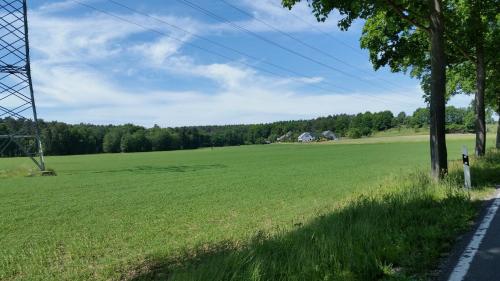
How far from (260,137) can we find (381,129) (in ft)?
163

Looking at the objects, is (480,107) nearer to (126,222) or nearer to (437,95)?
(437,95)

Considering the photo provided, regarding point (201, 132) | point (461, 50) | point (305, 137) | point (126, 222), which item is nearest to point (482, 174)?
point (461, 50)

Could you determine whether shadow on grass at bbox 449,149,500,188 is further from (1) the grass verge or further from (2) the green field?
(2) the green field

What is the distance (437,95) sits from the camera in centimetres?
1240

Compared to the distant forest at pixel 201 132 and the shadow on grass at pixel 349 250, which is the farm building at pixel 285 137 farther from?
the shadow on grass at pixel 349 250

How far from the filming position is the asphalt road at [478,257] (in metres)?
4.93

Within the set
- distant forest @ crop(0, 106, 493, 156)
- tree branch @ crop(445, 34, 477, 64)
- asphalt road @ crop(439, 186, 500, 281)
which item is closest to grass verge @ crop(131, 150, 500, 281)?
asphalt road @ crop(439, 186, 500, 281)

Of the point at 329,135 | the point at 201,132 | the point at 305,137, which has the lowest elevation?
the point at 305,137

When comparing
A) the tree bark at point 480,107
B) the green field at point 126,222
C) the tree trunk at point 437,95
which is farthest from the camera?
the tree bark at point 480,107

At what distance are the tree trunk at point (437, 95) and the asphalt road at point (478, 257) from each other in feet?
16.6

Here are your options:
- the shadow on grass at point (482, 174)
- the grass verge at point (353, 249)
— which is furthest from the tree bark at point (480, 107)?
the grass verge at point (353, 249)

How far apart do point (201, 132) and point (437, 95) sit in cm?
14099

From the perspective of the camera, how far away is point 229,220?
1133 centimetres

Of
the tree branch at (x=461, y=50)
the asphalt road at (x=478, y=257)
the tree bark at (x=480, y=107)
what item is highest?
the tree branch at (x=461, y=50)
